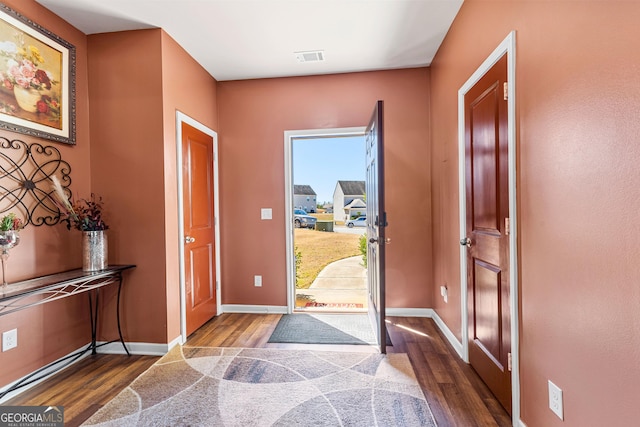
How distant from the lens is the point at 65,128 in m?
2.22

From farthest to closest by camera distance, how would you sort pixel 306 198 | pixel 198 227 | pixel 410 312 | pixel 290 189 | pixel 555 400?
pixel 306 198, pixel 290 189, pixel 410 312, pixel 198 227, pixel 555 400

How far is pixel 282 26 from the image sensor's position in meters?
2.36

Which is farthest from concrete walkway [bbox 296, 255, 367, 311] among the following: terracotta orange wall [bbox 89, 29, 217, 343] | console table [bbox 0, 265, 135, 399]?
console table [bbox 0, 265, 135, 399]

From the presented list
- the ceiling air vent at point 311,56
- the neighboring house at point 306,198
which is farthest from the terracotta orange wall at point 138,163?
the neighboring house at point 306,198

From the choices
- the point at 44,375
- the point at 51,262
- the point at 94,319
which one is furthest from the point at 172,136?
the point at 44,375

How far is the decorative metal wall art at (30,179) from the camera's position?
187 cm

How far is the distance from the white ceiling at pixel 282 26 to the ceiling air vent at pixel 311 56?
52mm

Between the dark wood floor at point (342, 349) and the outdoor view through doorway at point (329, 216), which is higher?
the outdoor view through doorway at point (329, 216)

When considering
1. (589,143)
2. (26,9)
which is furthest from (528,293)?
(26,9)

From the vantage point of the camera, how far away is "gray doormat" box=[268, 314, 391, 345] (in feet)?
8.50

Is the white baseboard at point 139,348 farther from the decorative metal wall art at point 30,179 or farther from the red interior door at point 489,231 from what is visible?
the red interior door at point 489,231

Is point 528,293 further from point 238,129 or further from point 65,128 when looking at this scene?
point 65,128

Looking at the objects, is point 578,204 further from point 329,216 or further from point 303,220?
point 303,220

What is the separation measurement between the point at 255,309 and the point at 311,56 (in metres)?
2.81
